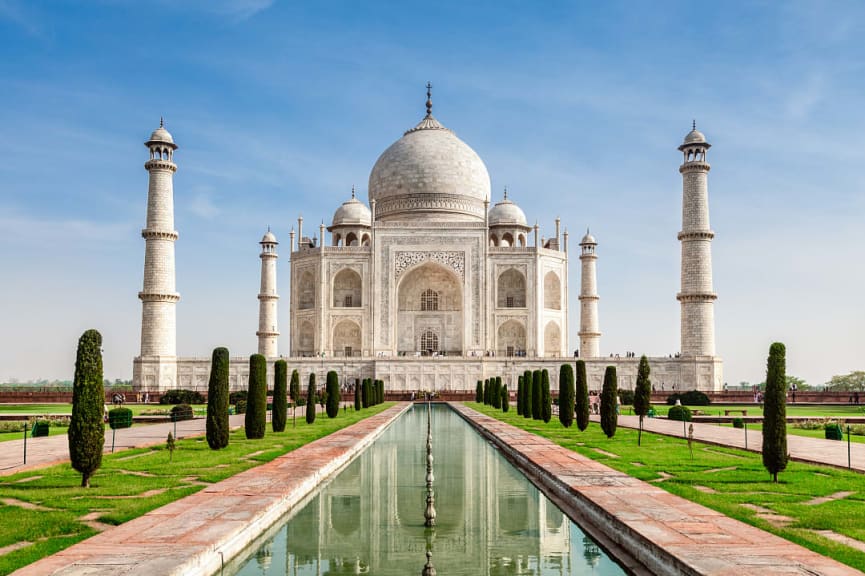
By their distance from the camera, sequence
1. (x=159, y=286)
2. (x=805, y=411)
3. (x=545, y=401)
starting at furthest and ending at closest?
(x=159, y=286), (x=805, y=411), (x=545, y=401)

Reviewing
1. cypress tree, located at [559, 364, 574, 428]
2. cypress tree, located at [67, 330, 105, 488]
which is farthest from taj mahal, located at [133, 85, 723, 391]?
cypress tree, located at [67, 330, 105, 488]

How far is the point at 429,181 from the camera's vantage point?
37.2 metres

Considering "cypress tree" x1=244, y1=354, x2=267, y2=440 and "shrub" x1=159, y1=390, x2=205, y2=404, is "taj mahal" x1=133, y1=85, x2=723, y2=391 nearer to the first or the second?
"shrub" x1=159, y1=390, x2=205, y2=404

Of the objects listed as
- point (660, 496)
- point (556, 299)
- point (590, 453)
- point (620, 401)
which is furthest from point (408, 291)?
point (660, 496)

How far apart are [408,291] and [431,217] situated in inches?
141

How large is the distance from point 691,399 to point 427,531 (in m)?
21.1

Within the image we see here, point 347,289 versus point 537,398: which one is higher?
point 347,289

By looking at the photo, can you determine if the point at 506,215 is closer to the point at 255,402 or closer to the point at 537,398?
the point at 537,398

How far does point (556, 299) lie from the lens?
3562 centimetres

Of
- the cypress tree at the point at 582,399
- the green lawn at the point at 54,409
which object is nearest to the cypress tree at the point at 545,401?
the cypress tree at the point at 582,399

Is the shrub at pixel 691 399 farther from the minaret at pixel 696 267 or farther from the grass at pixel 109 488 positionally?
the grass at pixel 109 488

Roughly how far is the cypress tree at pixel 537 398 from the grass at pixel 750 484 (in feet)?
15.0

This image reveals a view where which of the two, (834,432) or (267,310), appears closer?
(834,432)

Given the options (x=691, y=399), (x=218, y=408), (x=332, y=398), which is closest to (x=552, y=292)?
(x=691, y=399)
